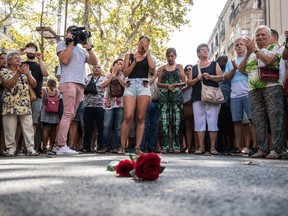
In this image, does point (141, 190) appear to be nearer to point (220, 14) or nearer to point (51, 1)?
→ point (51, 1)

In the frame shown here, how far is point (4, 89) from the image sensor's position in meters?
6.16

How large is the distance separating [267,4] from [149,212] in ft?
61.4

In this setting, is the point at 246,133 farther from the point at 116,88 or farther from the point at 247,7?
the point at 247,7

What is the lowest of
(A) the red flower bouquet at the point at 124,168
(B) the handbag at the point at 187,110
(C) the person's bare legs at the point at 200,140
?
(A) the red flower bouquet at the point at 124,168

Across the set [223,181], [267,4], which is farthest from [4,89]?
[267,4]

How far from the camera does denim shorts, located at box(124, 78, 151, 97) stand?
584 centimetres

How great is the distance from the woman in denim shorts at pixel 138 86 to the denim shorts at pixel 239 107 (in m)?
1.55

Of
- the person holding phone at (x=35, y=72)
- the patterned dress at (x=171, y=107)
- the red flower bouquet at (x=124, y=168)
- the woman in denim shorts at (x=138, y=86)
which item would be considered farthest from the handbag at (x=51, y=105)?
the red flower bouquet at (x=124, y=168)

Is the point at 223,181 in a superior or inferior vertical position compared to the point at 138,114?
inferior

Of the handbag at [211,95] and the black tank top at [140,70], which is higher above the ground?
the black tank top at [140,70]

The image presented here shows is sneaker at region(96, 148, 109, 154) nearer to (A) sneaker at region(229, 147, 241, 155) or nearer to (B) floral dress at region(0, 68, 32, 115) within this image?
(B) floral dress at region(0, 68, 32, 115)

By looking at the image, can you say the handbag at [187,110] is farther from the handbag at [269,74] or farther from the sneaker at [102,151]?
the handbag at [269,74]

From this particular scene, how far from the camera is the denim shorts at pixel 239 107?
21.1ft

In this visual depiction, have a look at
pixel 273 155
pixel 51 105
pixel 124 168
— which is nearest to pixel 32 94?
pixel 51 105
